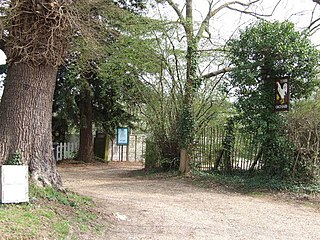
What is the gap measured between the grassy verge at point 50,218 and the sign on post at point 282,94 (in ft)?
18.9

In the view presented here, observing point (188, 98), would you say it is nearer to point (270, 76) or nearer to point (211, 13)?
point (270, 76)

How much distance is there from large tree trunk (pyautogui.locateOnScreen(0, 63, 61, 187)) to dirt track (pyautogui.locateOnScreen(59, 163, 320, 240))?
131 centimetres

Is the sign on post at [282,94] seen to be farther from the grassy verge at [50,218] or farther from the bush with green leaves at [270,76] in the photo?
the grassy verge at [50,218]

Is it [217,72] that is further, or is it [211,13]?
[211,13]

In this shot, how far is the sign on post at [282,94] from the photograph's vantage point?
933 cm

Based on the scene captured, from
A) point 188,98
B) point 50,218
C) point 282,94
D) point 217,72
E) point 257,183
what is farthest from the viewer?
point 188,98

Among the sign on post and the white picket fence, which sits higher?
the sign on post

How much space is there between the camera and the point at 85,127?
1712 centimetres

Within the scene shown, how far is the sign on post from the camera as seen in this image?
933 cm

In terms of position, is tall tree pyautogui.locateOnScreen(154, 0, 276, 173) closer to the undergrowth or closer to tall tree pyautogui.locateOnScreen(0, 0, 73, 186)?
the undergrowth

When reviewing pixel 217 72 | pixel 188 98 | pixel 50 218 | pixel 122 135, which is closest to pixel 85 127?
pixel 122 135

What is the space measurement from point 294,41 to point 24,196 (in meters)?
7.61

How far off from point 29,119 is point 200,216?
3159 millimetres

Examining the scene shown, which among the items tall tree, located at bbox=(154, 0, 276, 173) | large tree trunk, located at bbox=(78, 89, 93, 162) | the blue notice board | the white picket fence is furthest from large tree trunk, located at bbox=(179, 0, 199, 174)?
the white picket fence
